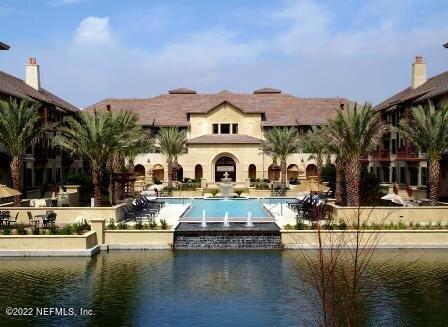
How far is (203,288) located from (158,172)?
5235 cm

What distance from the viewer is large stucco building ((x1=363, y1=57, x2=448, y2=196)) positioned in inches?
Answer: 1751

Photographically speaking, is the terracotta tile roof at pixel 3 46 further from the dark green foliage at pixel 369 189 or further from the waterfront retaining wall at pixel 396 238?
the dark green foliage at pixel 369 189

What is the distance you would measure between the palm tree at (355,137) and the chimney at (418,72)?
29.3 m

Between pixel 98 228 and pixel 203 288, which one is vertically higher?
pixel 98 228

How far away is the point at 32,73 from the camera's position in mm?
58000

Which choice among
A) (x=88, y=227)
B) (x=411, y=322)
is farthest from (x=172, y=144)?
(x=411, y=322)

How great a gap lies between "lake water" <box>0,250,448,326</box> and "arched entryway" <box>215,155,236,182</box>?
149 feet

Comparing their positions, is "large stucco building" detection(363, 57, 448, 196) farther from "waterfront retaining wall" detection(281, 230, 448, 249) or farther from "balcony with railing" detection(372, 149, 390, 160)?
"waterfront retaining wall" detection(281, 230, 448, 249)

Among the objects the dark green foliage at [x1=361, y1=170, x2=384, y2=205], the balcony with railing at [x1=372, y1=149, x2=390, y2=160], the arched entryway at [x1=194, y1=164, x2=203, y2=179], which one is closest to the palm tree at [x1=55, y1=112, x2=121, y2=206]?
the dark green foliage at [x1=361, y1=170, x2=384, y2=205]

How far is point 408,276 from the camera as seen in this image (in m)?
19.7

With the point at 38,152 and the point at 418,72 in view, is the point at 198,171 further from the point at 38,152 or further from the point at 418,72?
the point at 418,72

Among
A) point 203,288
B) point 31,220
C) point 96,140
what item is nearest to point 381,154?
point 96,140

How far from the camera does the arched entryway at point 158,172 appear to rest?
69044 mm

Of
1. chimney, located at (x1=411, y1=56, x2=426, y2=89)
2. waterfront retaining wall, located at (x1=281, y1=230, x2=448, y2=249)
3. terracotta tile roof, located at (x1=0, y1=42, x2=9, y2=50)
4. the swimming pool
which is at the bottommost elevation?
waterfront retaining wall, located at (x1=281, y1=230, x2=448, y2=249)
